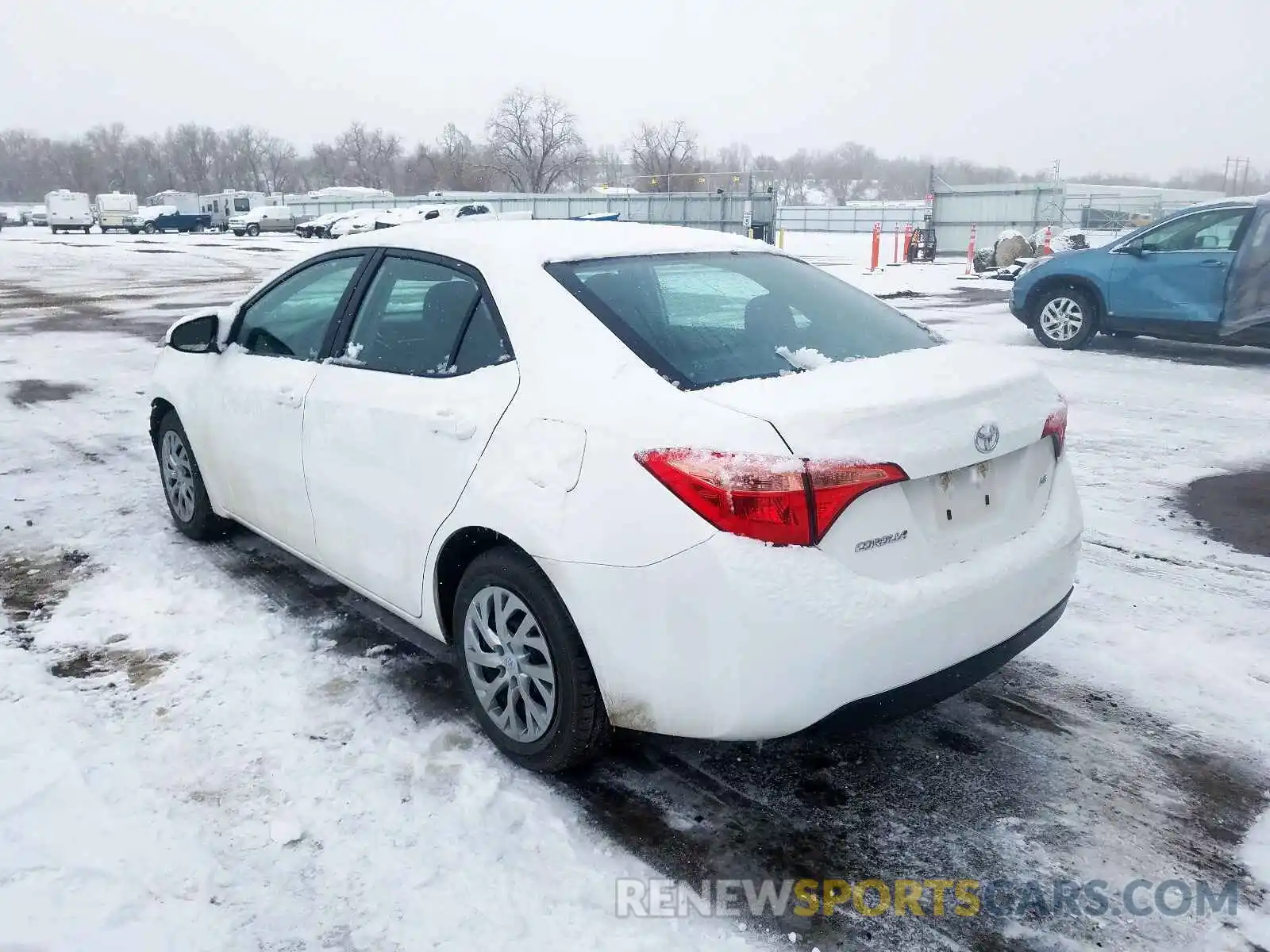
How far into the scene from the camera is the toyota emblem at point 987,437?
2646 mm

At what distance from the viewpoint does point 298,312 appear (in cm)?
405

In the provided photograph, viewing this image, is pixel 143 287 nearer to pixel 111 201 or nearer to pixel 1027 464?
pixel 1027 464

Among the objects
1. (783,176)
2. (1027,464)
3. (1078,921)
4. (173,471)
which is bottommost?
(1078,921)

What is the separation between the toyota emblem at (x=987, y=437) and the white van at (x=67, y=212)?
68895 mm

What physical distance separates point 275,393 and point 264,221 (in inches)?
2221

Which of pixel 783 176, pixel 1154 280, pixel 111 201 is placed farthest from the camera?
pixel 783 176

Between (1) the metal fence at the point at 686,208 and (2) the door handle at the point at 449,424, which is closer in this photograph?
(2) the door handle at the point at 449,424

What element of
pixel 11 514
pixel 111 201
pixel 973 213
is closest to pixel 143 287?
pixel 11 514

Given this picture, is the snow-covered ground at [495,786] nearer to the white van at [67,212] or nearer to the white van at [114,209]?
the white van at [67,212]

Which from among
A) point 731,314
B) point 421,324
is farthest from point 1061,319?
point 421,324

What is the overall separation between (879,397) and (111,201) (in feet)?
235

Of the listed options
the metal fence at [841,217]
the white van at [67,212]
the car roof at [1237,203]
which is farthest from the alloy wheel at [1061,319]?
the white van at [67,212]

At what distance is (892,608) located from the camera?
2.45 m

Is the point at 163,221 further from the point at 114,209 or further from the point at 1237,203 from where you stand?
the point at 1237,203
